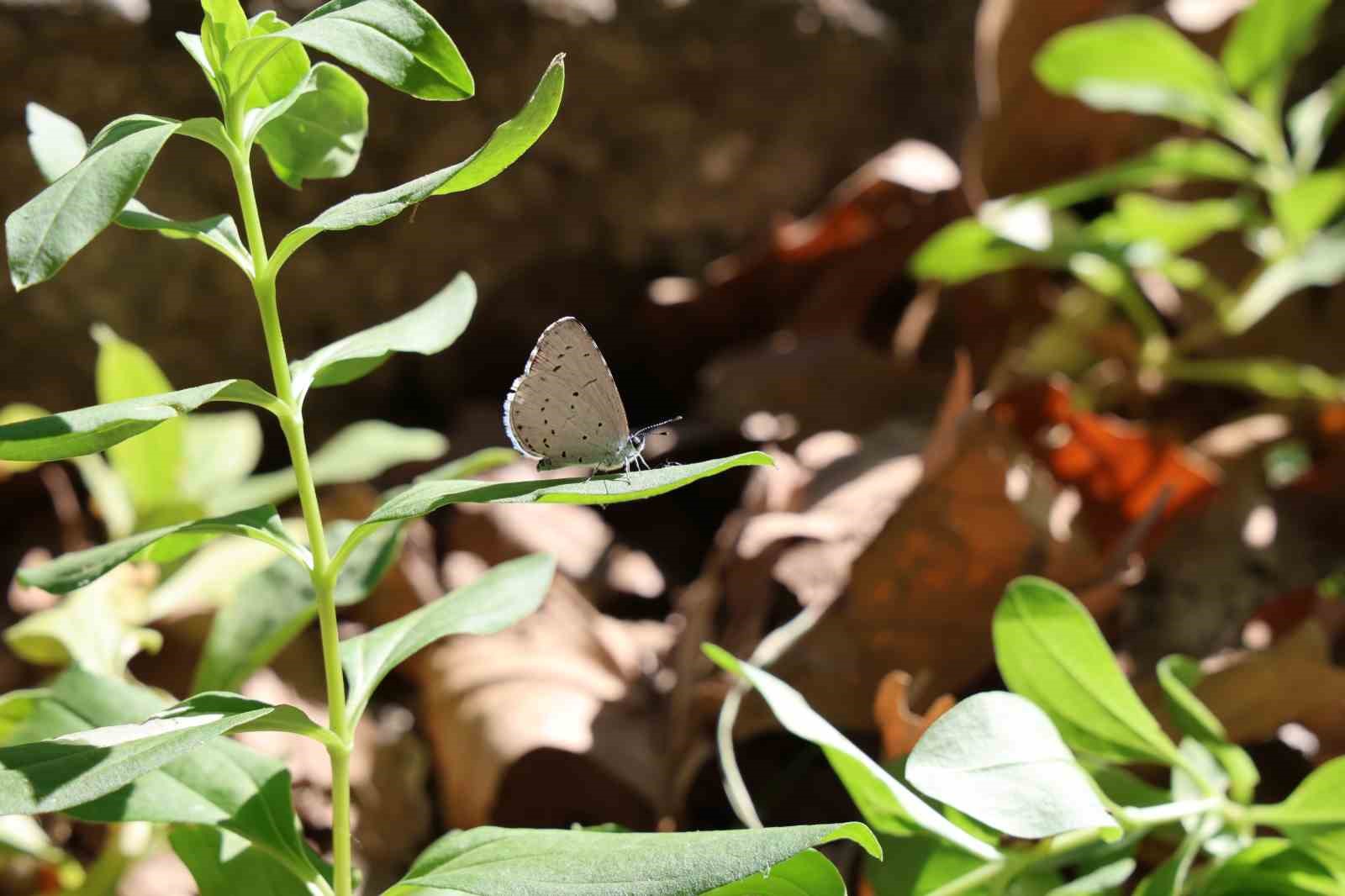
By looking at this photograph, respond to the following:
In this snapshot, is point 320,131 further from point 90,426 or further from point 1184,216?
point 1184,216

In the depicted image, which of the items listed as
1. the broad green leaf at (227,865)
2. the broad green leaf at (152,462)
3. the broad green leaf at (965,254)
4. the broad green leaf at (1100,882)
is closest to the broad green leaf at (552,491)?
the broad green leaf at (227,865)

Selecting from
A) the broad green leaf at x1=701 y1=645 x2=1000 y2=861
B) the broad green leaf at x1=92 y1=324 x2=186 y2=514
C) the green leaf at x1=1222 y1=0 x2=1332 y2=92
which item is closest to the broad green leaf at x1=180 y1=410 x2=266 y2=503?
the broad green leaf at x1=92 y1=324 x2=186 y2=514

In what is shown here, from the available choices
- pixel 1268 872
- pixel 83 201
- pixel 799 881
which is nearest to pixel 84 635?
pixel 83 201

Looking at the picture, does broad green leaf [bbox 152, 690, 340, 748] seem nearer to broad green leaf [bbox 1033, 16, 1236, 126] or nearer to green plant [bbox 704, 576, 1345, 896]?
green plant [bbox 704, 576, 1345, 896]

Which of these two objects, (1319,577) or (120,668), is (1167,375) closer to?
(1319,577)

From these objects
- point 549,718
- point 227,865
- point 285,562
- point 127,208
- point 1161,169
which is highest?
point 127,208
